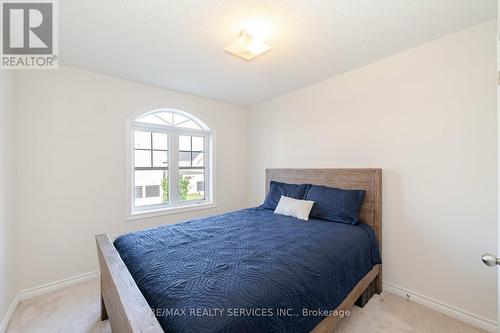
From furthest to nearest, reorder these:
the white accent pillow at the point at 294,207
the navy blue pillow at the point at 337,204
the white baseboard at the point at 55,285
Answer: the white accent pillow at the point at 294,207 → the navy blue pillow at the point at 337,204 → the white baseboard at the point at 55,285

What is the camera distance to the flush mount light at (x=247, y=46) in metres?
1.80

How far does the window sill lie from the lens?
2.88m

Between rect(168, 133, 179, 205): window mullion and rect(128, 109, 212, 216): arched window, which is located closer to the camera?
rect(128, 109, 212, 216): arched window

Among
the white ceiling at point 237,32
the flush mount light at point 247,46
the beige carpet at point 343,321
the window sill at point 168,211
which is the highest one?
the white ceiling at point 237,32

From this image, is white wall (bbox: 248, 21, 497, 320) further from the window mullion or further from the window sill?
the window mullion

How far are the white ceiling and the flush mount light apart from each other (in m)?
0.10

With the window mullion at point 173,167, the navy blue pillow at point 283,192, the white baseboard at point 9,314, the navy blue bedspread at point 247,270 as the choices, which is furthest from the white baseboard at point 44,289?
the navy blue pillow at point 283,192

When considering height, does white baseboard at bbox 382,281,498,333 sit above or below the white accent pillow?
below

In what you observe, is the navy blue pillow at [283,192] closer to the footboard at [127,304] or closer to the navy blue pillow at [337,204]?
the navy blue pillow at [337,204]

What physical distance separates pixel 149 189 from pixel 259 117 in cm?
215

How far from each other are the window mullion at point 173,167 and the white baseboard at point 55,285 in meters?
1.27

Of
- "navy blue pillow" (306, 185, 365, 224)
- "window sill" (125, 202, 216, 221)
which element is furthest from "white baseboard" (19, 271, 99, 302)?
"navy blue pillow" (306, 185, 365, 224)

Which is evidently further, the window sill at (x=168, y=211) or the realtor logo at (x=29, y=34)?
the window sill at (x=168, y=211)

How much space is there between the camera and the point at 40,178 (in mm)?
2271
